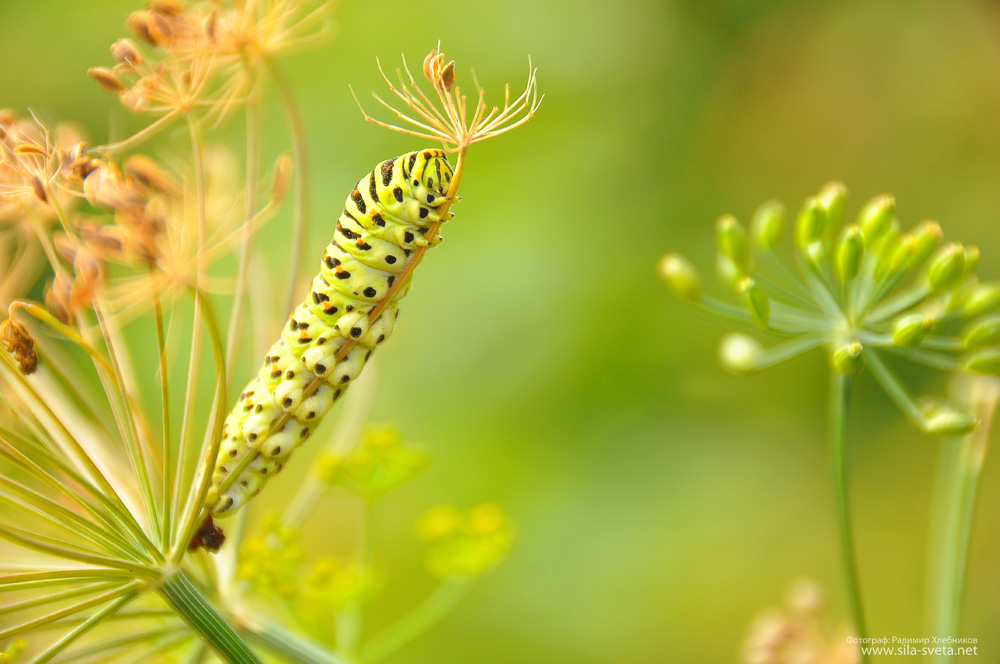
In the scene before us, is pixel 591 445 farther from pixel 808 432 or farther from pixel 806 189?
pixel 806 189

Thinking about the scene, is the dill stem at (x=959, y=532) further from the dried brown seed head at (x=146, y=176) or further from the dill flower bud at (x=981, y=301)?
the dried brown seed head at (x=146, y=176)

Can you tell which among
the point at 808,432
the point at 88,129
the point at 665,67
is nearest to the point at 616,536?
the point at 808,432

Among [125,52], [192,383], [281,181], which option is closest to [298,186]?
[281,181]

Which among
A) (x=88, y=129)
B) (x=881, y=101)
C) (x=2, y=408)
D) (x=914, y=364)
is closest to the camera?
(x=2, y=408)

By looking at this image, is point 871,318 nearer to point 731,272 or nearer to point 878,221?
point 878,221

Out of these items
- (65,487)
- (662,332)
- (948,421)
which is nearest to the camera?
(65,487)

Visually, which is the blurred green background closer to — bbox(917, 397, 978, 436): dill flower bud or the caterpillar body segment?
bbox(917, 397, 978, 436): dill flower bud

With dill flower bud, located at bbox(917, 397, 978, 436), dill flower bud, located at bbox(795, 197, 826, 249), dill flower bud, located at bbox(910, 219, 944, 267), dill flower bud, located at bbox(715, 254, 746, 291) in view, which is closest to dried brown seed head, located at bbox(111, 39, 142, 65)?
dill flower bud, located at bbox(715, 254, 746, 291)
